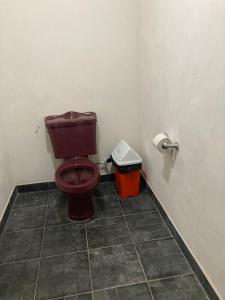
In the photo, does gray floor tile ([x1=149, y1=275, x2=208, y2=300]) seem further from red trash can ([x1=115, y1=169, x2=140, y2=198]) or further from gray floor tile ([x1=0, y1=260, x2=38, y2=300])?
red trash can ([x1=115, y1=169, x2=140, y2=198])

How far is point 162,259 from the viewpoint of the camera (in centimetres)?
164

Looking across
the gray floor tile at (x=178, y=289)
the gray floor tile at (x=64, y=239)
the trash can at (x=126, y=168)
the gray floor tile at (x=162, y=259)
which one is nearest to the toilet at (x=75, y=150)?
the gray floor tile at (x=64, y=239)

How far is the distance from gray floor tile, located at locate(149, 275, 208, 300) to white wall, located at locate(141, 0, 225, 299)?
0.40ft

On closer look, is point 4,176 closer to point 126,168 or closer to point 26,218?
point 26,218

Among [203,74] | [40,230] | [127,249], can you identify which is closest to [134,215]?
[127,249]

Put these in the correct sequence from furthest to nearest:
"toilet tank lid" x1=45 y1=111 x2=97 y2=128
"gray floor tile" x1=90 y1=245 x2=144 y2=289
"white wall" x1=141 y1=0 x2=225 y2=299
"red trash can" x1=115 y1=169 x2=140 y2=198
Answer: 1. "red trash can" x1=115 y1=169 x2=140 y2=198
2. "toilet tank lid" x1=45 y1=111 x2=97 y2=128
3. "gray floor tile" x1=90 y1=245 x2=144 y2=289
4. "white wall" x1=141 y1=0 x2=225 y2=299

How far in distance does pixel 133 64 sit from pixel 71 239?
152cm

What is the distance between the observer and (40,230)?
1.96 meters

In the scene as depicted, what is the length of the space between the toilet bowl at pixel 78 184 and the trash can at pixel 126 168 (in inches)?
9.5

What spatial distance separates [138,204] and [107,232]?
0.43 m

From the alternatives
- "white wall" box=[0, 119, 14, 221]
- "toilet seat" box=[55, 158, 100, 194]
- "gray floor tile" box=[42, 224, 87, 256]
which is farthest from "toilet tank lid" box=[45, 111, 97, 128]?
"gray floor tile" box=[42, 224, 87, 256]

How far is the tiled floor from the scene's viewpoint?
1.46m

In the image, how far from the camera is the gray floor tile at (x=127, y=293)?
4.62 ft

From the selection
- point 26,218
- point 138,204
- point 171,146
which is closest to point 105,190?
point 138,204
